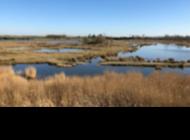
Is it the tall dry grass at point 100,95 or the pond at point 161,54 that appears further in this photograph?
the pond at point 161,54

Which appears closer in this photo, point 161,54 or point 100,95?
point 100,95

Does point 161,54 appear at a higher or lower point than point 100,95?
lower

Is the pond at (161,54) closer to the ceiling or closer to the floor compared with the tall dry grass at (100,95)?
closer to the floor

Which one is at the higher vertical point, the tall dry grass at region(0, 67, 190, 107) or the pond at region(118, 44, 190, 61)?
the tall dry grass at region(0, 67, 190, 107)

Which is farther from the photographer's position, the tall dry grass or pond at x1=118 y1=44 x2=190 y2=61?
pond at x1=118 y1=44 x2=190 y2=61
